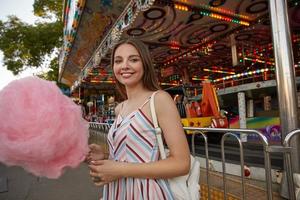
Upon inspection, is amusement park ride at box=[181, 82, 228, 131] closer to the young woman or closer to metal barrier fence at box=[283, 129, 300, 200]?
metal barrier fence at box=[283, 129, 300, 200]

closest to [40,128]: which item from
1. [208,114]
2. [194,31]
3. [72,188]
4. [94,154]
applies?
[94,154]

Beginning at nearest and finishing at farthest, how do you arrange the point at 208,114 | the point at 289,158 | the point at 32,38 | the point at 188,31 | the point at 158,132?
the point at 158,132 < the point at 289,158 < the point at 208,114 < the point at 188,31 < the point at 32,38

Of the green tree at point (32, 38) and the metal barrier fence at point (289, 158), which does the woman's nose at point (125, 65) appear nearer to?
the metal barrier fence at point (289, 158)

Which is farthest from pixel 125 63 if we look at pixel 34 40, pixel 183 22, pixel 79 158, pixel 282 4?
pixel 34 40

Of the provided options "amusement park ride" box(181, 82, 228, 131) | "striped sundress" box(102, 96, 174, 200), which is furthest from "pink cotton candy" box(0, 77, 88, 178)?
"amusement park ride" box(181, 82, 228, 131)

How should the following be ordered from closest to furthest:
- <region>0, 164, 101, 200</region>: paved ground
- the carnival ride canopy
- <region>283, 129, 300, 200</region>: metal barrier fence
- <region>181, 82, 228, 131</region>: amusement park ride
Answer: <region>283, 129, 300, 200</region>: metal barrier fence < <region>0, 164, 101, 200</region>: paved ground < <region>181, 82, 228, 131</region>: amusement park ride < the carnival ride canopy

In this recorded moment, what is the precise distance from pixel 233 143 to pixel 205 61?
10.2 meters

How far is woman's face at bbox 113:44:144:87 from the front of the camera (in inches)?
53.4

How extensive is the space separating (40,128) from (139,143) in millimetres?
434

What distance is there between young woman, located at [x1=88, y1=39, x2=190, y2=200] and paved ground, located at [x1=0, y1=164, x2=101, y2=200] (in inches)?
114

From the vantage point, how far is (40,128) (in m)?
1.06

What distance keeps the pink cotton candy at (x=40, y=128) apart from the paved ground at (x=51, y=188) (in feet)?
9.60

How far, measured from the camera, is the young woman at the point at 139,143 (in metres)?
1.14

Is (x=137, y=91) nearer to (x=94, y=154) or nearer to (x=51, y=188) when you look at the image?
(x=94, y=154)
